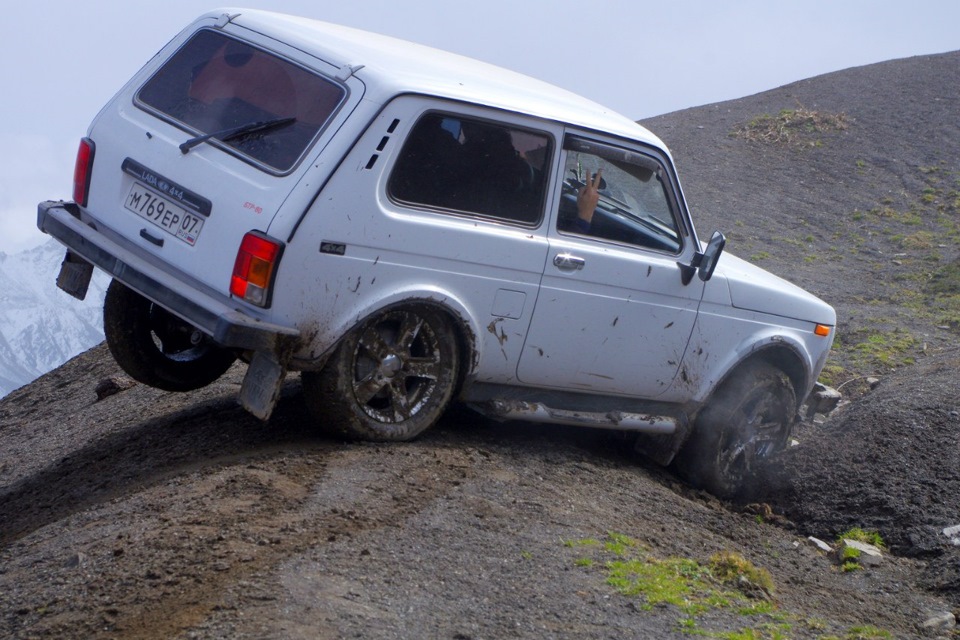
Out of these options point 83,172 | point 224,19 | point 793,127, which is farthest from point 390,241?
point 793,127

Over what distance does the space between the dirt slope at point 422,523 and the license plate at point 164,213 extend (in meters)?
1.08

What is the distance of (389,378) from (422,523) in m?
0.96

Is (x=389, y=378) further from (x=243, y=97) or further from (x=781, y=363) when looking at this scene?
(x=781, y=363)

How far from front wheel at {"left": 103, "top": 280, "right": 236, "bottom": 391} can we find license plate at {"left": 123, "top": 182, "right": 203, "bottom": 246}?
76 cm

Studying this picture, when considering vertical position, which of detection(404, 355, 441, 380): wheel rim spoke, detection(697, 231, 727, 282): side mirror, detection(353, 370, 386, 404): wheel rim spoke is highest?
detection(697, 231, 727, 282): side mirror

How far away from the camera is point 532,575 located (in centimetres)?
440

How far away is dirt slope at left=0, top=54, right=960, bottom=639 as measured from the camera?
12.7ft

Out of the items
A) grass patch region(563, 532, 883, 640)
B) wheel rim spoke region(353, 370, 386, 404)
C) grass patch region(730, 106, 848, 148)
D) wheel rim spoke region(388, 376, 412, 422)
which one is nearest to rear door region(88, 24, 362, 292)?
wheel rim spoke region(353, 370, 386, 404)

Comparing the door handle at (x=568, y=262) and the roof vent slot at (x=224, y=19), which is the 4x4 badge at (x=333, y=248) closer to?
the door handle at (x=568, y=262)

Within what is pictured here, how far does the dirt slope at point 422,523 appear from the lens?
3.86 meters

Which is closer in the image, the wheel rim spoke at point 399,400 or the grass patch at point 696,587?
the grass patch at point 696,587

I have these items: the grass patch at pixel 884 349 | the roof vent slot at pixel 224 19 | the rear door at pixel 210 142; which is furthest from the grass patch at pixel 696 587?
the grass patch at pixel 884 349

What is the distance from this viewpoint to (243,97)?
5375 millimetres

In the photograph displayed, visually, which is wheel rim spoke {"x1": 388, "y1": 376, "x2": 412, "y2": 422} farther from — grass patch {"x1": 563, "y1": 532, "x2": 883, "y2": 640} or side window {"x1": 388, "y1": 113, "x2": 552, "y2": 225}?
grass patch {"x1": 563, "y1": 532, "x2": 883, "y2": 640}
